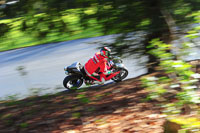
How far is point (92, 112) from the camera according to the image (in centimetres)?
433

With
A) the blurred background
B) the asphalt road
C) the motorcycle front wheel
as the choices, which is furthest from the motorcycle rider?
the blurred background

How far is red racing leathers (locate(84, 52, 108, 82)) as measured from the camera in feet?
22.9

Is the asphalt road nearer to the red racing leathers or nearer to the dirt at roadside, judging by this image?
the red racing leathers

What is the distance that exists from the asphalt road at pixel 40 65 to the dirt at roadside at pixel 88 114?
6.04 ft

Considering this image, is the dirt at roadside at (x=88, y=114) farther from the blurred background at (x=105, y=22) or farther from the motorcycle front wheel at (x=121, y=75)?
the motorcycle front wheel at (x=121, y=75)

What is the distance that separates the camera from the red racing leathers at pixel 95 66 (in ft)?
22.9

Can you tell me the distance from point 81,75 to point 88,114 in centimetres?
294

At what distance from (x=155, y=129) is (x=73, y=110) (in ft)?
5.63

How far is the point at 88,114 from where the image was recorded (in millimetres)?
4250

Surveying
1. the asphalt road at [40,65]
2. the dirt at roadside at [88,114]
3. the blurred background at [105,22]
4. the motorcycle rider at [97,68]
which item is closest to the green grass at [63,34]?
the blurred background at [105,22]

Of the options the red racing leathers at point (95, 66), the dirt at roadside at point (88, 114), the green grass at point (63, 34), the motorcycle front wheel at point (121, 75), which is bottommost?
the motorcycle front wheel at point (121, 75)

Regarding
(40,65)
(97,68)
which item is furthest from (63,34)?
(40,65)

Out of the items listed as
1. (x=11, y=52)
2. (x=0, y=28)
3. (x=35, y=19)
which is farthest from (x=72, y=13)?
(x=11, y=52)

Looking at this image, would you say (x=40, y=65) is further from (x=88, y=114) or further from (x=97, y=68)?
(x=88, y=114)
